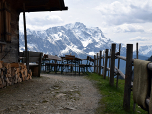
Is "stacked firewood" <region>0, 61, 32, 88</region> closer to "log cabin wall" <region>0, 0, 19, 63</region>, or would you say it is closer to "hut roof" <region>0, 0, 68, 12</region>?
"log cabin wall" <region>0, 0, 19, 63</region>

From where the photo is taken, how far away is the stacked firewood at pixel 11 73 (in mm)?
5145

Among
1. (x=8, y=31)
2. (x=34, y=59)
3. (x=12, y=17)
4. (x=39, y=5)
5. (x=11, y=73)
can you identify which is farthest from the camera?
(x=39, y=5)

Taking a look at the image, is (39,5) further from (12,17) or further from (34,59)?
(34,59)

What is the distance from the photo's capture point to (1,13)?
6.75m

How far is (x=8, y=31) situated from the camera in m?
7.05

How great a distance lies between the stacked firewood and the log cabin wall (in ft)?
3.89

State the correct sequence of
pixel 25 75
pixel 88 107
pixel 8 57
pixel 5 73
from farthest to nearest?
pixel 8 57, pixel 25 75, pixel 5 73, pixel 88 107

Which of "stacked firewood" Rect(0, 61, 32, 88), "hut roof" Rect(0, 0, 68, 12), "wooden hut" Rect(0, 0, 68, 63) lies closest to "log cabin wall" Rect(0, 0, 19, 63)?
"wooden hut" Rect(0, 0, 68, 63)

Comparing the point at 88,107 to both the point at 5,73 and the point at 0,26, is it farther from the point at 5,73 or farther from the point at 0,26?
the point at 0,26

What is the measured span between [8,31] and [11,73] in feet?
7.63

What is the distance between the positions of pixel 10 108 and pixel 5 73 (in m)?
2.27

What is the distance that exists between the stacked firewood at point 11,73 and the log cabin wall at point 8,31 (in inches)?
46.6

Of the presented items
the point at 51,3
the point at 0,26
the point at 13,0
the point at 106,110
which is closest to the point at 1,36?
the point at 0,26

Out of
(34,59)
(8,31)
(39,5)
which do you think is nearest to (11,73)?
(34,59)
